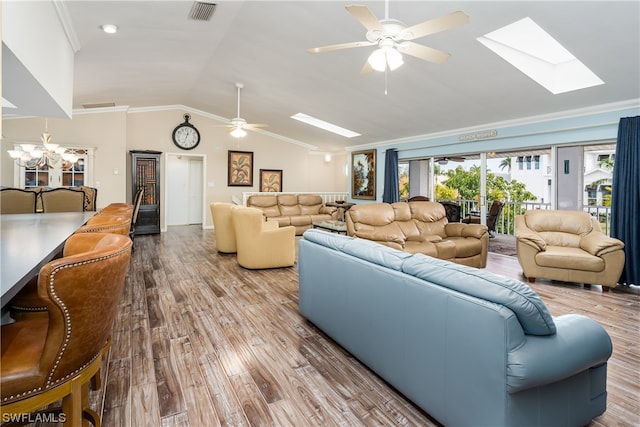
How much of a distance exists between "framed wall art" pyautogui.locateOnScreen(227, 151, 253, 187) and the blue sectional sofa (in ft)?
25.8

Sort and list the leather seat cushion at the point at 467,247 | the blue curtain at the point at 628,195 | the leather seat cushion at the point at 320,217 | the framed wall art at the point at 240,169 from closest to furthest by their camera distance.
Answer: the blue curtain at the point at 628,195
the leather seat cushion at the point at 467,247
the leather seat cushion at the point at 320,217
the framed wall art at the point at 240,169

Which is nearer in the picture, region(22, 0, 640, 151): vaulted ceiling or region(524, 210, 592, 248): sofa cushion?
region(22, 0, 640, 151): vaulted ceiling

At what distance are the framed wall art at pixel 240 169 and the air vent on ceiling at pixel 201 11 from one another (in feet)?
18.4

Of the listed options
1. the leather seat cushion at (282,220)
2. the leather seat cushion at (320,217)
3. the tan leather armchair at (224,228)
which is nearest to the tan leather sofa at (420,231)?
the tan leather armchair at (224,228)

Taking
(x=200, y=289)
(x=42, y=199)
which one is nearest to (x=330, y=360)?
(x=200, y=289)

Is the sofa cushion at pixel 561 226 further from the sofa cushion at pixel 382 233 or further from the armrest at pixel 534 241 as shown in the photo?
the sofa cushion at pixel 382 233

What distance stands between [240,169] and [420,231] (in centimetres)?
598

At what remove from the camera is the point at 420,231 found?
518cm

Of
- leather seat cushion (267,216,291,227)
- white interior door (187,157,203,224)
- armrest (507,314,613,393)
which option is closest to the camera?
armrest (507,314,613,393)

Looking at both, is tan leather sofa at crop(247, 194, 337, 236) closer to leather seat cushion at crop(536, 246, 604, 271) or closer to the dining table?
leather seat cushion at crop(536, 246, 604, 271)

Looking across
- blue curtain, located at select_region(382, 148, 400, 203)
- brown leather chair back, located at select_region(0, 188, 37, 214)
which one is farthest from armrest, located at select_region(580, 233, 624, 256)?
brown leather chair back, located at select_region(0, 188, 37, 214)

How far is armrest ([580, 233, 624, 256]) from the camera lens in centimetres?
392

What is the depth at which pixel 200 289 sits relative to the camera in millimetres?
3932

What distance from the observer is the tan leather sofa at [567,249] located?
3.95 metres
